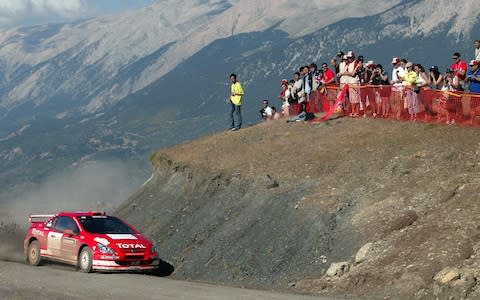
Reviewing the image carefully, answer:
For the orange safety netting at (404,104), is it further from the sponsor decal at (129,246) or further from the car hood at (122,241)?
the sponsor decal at (129,246)

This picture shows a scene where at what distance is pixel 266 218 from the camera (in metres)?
25.1

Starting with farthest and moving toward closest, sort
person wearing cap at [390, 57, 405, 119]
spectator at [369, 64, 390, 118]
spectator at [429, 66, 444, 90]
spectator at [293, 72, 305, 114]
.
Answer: spectator at [293, 72, 305, 114] < spectator at [369, 64, 390, 118] < person wearing cap at [390, 57, 405, 119] < spectator at [429, 66, 444, 90]

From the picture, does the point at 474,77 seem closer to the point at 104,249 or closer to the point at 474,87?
the point at 474,87

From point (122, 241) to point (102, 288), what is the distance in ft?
13.8

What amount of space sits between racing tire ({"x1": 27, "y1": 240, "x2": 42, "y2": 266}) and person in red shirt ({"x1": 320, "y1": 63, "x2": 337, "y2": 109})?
14.5 meters

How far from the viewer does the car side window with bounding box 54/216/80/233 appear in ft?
74.7

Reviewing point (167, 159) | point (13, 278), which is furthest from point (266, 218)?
point (167, 159)

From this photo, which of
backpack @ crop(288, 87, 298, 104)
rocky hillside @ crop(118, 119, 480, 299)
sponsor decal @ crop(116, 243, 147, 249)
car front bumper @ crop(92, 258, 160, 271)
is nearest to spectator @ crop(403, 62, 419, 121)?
rocky hillside @ crop(118, 119, 480, 299)

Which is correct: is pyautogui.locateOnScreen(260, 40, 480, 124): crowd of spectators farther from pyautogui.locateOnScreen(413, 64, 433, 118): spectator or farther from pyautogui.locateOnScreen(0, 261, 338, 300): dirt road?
pyautogui.locateOnScreen(0, 261, 338, 300): dirt road

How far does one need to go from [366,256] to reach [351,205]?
11.9 feet

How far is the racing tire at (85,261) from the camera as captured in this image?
21469mm

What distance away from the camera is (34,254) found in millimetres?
24266

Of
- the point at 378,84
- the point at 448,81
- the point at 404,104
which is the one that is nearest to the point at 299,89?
the point at 378,84

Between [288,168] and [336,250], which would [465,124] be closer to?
[288,168]
